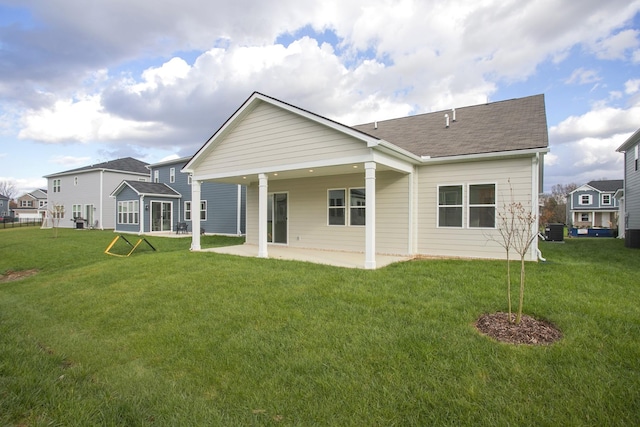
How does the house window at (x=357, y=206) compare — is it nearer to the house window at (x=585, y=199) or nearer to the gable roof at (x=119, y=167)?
the gable roof at (x=119, y=167)

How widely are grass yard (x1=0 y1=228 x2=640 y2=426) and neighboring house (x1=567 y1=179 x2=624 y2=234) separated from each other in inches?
1708

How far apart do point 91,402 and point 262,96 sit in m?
8.88

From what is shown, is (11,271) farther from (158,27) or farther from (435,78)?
(435,78)

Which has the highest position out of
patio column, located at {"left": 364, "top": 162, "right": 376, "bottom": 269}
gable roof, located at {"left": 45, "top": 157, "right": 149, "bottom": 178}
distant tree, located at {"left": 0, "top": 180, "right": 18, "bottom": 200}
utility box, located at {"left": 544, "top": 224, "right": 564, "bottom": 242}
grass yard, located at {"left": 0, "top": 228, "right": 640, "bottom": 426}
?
distant tree, located at {"left": 0, "top": 180, "right": 18, "bottom": 200}

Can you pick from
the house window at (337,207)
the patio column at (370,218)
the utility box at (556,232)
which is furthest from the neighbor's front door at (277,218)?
the utility box at (556,232)

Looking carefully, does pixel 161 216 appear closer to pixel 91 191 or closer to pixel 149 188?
pixel 149 188

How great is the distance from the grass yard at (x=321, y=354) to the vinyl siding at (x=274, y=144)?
3.57 metres

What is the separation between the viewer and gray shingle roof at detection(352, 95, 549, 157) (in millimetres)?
9078

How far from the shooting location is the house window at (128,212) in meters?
22.4

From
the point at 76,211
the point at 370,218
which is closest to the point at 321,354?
the point at 370,218

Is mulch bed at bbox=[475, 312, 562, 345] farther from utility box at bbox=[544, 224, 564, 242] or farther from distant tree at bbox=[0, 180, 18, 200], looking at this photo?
distant tree at bbox=[0, 180, 18, 200]

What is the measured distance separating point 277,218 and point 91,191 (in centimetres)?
2332

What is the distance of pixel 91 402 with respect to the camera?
2801 mm

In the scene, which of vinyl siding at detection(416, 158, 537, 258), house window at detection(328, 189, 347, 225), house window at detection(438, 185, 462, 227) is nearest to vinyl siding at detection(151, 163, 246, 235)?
house window at detection(328, 189, 347, 225)
